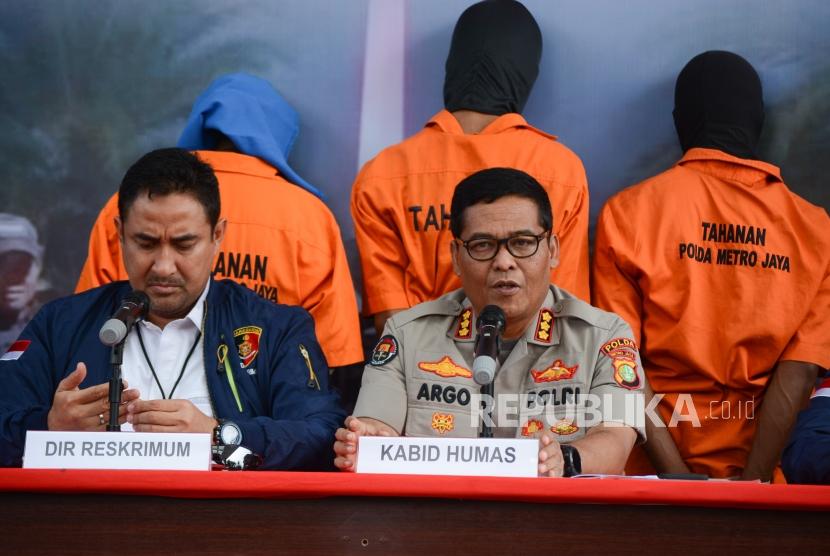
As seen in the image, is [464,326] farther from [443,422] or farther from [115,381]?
[115,381]

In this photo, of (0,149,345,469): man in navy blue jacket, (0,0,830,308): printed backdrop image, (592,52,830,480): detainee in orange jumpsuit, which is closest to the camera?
(0,149,345,469): man in navy blue jacket

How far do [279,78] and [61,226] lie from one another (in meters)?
0.96

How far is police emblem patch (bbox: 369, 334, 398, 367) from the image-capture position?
2920mm

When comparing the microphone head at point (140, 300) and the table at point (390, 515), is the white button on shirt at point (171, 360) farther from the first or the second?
the table at point (390, 515)

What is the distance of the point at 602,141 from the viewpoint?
12.9ft

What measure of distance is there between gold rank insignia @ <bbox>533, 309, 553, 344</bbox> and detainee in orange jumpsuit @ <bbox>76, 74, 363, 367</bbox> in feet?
2.49

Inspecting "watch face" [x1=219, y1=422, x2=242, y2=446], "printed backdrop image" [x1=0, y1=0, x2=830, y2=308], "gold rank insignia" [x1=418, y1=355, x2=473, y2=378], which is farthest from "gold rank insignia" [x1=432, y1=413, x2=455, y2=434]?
"printed backdrop image" [x1=0, y1=0, x2=830, y2=308]

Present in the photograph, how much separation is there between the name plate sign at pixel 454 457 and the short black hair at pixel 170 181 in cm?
119

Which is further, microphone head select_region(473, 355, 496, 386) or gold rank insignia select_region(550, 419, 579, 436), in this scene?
gold rank insignia select_region(550, 419, 579, 436)

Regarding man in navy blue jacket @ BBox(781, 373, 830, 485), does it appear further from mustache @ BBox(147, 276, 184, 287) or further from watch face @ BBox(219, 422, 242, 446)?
mustache @ BBox(147, 276, 184, 287)

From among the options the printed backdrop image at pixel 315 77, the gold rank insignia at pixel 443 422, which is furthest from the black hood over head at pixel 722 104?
the gold rank insignia at pixel 443 422

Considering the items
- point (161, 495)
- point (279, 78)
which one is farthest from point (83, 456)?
point (279, 78)

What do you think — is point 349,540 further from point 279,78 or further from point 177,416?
point 279,78

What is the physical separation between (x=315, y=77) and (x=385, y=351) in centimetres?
143
